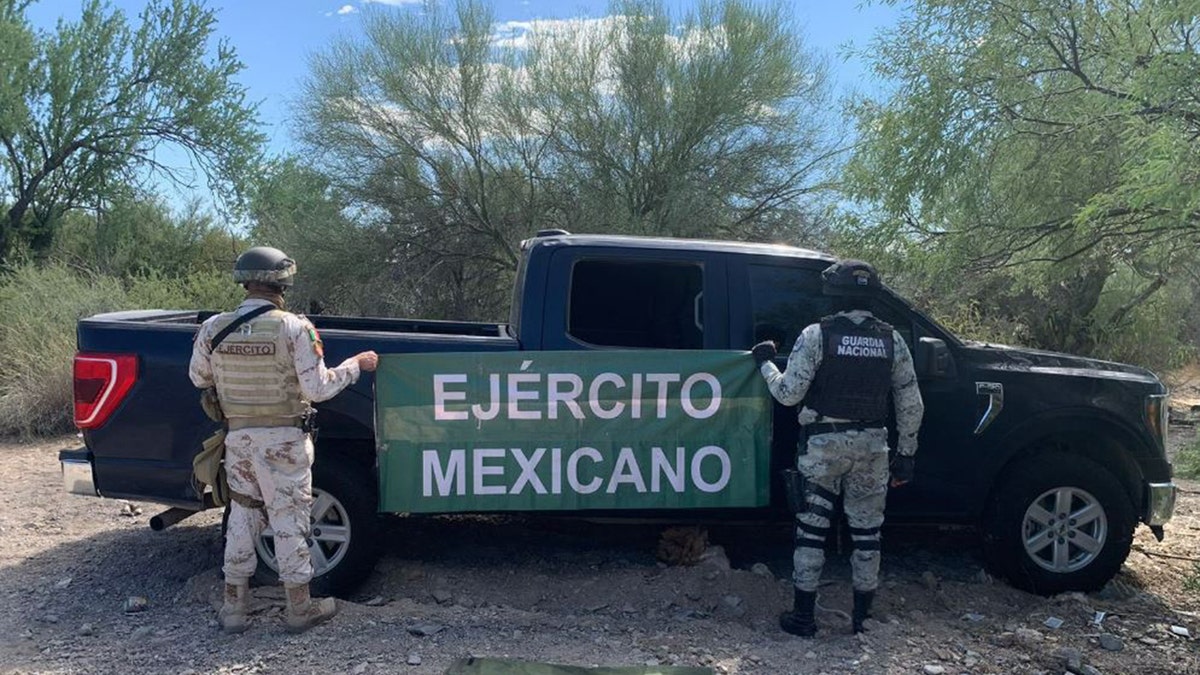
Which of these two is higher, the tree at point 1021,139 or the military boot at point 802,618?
the tree at point 1021,139

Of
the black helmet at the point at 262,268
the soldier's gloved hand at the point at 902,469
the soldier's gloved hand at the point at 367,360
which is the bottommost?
the soldier's gloved hand at the point at 902,469

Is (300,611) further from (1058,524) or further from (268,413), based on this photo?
(1058,524)

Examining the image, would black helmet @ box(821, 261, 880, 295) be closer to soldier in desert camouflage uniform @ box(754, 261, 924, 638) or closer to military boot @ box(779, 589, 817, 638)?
soldier in desert camouflage uniform @ box(754, 261, 924, 638)

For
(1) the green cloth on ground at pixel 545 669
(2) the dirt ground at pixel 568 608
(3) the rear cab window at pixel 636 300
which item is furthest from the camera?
(3) the rear cab window at pixel 636 300

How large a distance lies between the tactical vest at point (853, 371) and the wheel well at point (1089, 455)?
1.20 metres

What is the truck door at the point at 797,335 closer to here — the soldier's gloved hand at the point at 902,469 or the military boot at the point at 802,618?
the soldier's gloved hand at the point at 902,469

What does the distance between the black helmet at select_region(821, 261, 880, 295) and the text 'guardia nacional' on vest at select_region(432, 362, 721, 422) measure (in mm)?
800

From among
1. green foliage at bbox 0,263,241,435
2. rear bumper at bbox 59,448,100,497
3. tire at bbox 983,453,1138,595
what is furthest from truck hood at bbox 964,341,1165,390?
green foliage at bbox 0,263,241,435

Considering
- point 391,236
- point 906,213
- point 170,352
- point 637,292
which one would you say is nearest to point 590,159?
point 391,236

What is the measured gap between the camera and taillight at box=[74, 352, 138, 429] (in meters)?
→ 4.67

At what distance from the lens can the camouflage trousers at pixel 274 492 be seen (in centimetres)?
434

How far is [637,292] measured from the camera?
5.25m

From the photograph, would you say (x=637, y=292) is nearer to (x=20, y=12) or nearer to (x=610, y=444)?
(x=610, y=444)

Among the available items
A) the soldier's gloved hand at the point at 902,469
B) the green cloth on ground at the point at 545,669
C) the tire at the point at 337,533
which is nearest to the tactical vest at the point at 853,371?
the soldier's gloved hand at the point at 902,469
